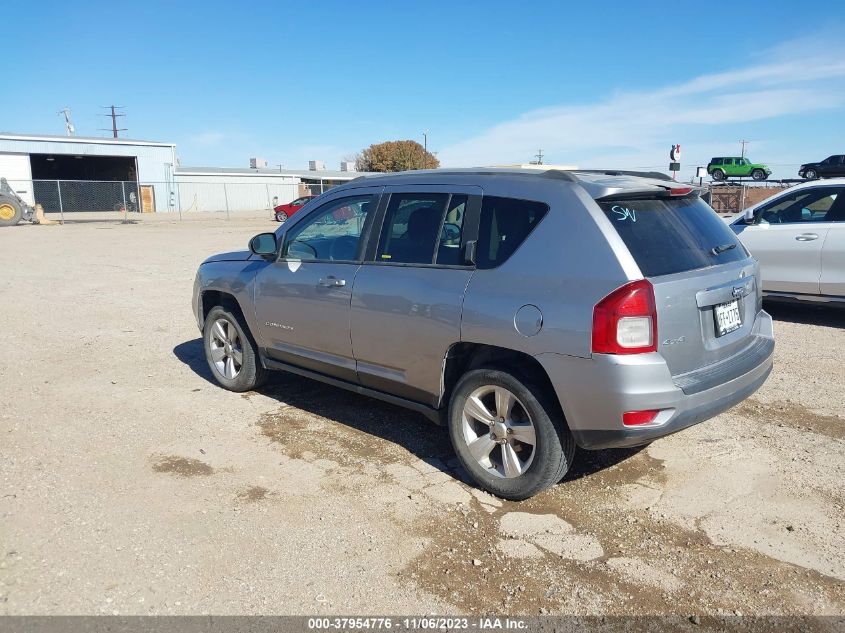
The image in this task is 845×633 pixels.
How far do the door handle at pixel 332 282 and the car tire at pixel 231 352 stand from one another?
1231 millimetres

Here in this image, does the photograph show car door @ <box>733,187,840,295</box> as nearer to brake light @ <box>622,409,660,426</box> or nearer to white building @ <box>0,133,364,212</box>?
brake light @ <box>622,409,660,426</box>

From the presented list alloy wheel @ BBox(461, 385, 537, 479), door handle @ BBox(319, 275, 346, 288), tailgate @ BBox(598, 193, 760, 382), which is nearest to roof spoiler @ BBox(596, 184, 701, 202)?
tailgate @ BBox(598, 193, 760, 382)

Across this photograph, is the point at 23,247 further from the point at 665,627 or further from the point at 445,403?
the point at 665,627

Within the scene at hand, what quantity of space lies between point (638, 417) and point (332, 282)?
228 cm

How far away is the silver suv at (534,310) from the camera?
3.50 m

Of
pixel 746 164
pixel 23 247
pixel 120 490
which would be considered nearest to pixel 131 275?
pixel 23 247

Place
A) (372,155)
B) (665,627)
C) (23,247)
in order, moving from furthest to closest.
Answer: (372,155)
(23,247)
(665,627)

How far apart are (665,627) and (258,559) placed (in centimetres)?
190

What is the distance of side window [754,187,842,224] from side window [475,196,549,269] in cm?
613

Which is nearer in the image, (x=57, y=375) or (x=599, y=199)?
(x=599, y=199)

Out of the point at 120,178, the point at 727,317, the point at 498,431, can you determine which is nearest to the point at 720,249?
the point at 727,317

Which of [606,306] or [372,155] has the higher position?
[372,155]

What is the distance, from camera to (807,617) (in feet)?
9.61

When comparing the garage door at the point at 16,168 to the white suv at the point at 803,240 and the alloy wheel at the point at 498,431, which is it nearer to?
the white suv at the point at 803,240
